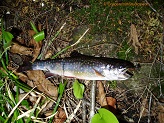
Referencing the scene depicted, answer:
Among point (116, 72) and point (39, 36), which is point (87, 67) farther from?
point (39, 36)

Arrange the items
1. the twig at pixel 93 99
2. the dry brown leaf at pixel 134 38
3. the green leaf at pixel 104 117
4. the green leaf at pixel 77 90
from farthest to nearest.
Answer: the dry brown leaf at pixel 134 38
the green leaf at pixel 77 90
the twig at pixel 93 99
the green leaf at pixel 104 117

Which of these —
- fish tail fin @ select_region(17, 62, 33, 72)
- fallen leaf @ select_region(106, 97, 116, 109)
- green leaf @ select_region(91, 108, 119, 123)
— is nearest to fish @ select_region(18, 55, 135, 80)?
fish tail fin @ select_region(17, 62, 33, 72)

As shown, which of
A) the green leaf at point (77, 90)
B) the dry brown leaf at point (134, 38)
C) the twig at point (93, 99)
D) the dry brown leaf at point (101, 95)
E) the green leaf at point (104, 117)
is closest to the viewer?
the green leaf at point (104, 117)

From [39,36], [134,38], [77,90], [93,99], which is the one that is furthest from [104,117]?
[39,36]

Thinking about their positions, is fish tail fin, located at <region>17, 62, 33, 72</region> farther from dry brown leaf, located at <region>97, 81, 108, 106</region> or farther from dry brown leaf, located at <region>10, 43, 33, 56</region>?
dry brown leaf, located at <region>97, 81, 108, 106</region>

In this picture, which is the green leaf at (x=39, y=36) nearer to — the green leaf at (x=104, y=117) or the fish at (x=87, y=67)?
the fish at (x=87, y=67)

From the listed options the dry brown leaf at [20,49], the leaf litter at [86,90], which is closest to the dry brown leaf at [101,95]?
the leaf litter at [86,90]

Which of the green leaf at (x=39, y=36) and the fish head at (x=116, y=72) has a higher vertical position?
the green leaf at (x=39, y=36)
